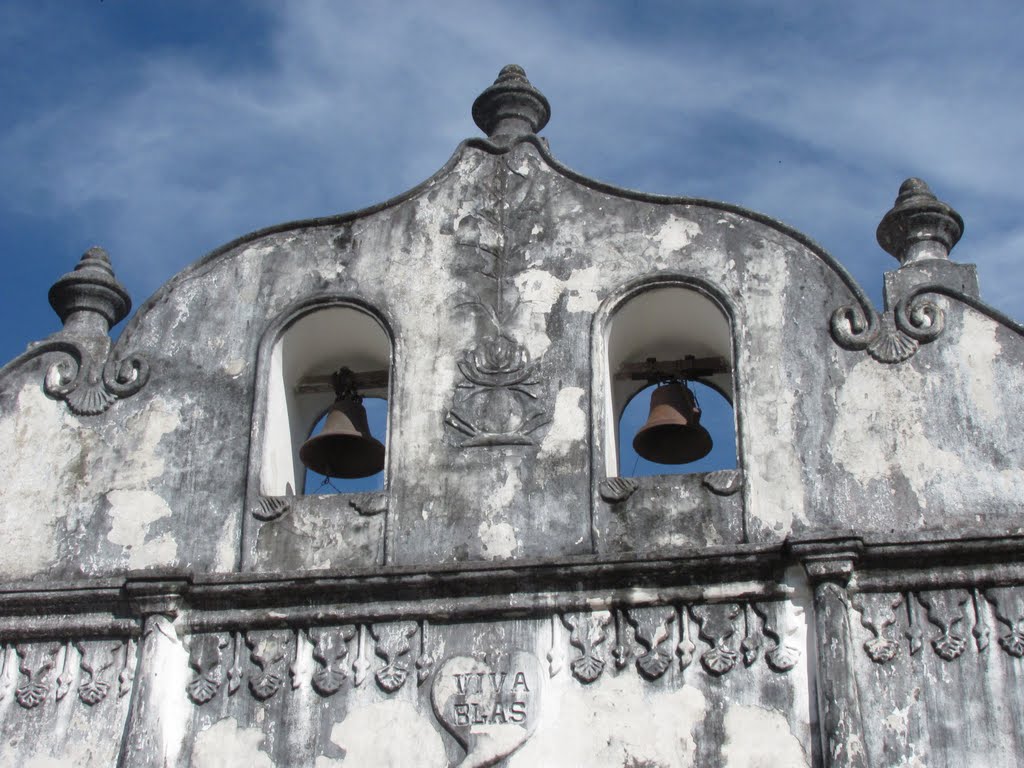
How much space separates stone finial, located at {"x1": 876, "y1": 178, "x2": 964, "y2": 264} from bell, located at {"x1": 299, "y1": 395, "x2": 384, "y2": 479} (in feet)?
11.3

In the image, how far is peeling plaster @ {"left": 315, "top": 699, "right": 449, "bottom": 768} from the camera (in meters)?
9.78

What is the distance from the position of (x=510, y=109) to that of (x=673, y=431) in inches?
95.9

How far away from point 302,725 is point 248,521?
4.27 ft

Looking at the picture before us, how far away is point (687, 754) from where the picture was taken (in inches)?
377

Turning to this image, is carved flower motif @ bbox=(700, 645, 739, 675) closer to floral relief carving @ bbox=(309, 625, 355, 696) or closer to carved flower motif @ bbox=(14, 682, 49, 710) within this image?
Result: floral relief carving @ bbox=(309, 625, 355, 696)

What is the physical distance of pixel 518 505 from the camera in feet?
34.4

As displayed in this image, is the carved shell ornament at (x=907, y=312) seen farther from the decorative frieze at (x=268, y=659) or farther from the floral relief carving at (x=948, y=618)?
the decorative frieze at (x=268, y=659)

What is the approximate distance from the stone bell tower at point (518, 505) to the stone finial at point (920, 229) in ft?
0.09

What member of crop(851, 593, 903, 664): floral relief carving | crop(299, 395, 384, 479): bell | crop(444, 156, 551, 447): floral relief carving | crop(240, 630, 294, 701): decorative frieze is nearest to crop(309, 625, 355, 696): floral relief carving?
crop(240, 630, 294, 701): decorative frieze

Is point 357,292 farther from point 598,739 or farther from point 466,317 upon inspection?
point 598,739

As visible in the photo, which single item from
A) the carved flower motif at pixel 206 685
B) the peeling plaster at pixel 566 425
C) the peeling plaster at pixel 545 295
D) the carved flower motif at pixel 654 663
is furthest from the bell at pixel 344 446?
the carved flower motif at pixel 654 663

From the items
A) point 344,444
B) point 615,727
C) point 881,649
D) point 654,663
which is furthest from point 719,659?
point 344,444

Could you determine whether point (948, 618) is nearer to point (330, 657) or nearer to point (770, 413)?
point (770, 413)

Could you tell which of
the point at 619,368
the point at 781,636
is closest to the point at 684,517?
the point at 781,636
